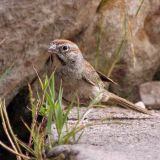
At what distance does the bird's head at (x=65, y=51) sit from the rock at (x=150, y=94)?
120 centimetres

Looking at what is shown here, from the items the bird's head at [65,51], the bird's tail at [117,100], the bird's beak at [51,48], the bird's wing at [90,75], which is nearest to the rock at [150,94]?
the bird's tail at [117,100]

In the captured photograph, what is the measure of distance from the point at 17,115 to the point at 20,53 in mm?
812

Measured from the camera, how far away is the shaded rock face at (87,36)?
241 inches

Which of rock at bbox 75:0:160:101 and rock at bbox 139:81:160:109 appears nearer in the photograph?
rock at bbox 75:0:160:101

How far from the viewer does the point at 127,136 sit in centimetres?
505

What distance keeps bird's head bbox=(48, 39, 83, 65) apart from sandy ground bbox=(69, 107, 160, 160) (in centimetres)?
52

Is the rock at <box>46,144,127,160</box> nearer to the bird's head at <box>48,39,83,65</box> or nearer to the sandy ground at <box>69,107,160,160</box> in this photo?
the sandy ground at <box>69,107,160,160</box>

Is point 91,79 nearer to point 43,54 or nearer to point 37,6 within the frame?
point 43,54

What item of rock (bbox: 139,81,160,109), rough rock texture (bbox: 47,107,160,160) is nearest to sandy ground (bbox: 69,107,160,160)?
rough rock texture (bbox: 47,107,160,160)

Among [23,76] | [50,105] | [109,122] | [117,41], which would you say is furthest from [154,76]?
[50,105]

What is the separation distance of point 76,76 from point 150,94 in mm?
1285

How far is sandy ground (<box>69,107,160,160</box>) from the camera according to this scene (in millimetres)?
4547

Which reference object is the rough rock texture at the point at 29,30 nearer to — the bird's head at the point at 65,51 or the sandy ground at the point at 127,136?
the bird's head at the point at 65,51

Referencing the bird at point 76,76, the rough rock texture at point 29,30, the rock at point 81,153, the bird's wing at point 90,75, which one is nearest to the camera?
the rock at point 81,153
